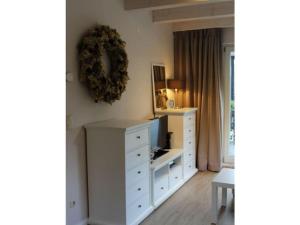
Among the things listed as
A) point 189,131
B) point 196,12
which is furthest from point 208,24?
point 189,131

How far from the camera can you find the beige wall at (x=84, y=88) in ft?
10.4

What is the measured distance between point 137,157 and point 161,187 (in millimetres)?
862

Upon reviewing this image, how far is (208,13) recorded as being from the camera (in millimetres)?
4383

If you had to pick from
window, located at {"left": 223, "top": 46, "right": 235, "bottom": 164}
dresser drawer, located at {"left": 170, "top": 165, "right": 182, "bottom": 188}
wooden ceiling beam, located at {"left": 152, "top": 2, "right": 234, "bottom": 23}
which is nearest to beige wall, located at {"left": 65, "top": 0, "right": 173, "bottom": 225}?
wooden ceiling beam, located at {"left": 152, "top": 2, "right": 234, "bottom": 23}

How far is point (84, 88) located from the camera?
3.32 metres

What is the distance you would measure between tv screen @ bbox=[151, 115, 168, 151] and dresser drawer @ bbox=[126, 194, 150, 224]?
884mm

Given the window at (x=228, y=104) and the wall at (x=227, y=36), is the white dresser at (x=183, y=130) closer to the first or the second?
the window at (x=228, y=104)

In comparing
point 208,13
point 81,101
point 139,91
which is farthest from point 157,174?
point 208,13

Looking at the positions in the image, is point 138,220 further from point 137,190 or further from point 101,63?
point 101,63

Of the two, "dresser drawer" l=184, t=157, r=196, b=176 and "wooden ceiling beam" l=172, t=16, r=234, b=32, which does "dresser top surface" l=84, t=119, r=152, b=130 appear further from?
"wooden ceiling beam" l=172, t=16, r=234, b=32

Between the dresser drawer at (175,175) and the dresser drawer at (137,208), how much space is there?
800 millimetres
